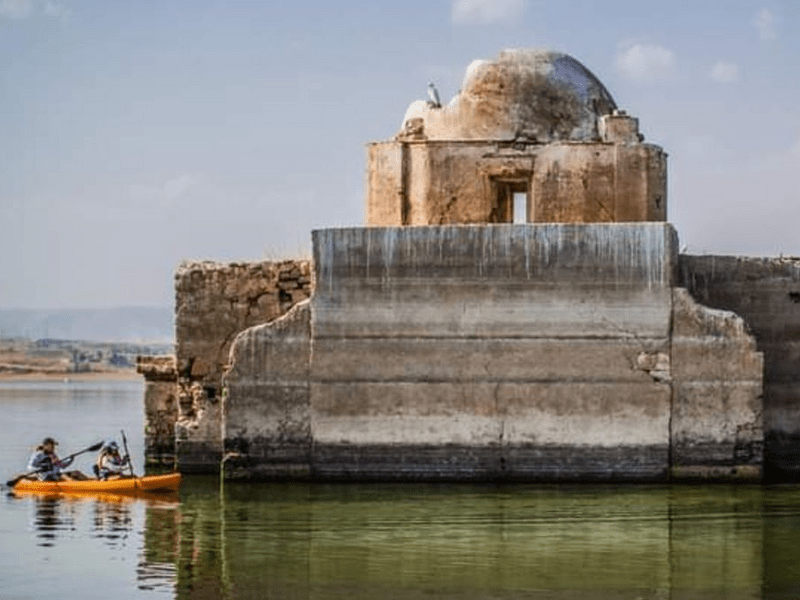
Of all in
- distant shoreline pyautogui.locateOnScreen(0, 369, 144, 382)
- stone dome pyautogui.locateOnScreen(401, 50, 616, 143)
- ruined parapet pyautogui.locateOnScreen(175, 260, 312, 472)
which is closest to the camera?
ruined parapet pyautogui.locateOnScreen(175, 260, 312, 472)

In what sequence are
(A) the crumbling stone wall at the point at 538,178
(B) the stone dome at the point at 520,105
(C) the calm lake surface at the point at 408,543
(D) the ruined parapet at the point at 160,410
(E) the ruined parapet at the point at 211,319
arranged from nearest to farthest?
(C) the calm lake surface at the point at 408,543, (E) the ruined parapet at the point at 211,319, (A) the crumbling stone wall at the point at 538,178, (B) the stone dome at the point at 520,105, (D) the ruined parapet at the point at 160,410

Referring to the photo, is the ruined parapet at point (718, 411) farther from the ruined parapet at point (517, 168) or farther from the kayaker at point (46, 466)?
the kayaker at point (46, 466)

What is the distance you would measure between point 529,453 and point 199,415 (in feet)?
13.0

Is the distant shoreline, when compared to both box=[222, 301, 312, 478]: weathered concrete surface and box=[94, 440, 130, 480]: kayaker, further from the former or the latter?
box=[222, 301, 312, 478]: weathered concrete surface

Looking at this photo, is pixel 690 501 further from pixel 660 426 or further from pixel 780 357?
pixel 780 357

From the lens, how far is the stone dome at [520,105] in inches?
944

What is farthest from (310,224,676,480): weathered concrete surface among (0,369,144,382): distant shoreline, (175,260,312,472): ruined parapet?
(0,369,144,382): distant shoreline

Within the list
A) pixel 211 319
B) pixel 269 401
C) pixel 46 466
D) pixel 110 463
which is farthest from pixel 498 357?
pixel 46 466

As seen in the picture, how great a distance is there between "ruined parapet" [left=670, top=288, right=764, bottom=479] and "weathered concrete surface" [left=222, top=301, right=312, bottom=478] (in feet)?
12.9

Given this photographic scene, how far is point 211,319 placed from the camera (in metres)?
22.8

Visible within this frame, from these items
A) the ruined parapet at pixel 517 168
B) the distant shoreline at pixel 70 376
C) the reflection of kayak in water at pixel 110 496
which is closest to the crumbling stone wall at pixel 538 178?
the ruined parapet at pixel 517 168

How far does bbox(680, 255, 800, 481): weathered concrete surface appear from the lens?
2203cm

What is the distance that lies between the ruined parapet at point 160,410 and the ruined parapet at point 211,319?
6.93 feet

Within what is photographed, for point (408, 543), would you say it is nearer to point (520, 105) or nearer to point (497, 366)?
point (497, 366)
